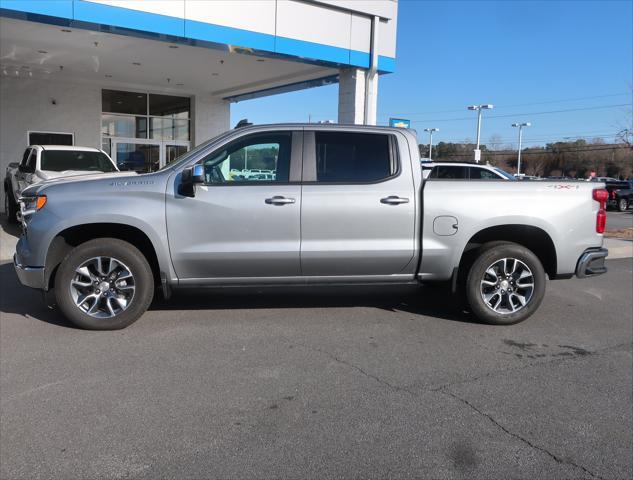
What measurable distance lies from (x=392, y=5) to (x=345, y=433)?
39.6 ft

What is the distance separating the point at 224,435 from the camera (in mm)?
3455

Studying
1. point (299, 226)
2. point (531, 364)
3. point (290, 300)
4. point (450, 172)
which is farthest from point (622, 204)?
point (299, 226)

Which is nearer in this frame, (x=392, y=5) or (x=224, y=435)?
(x=224, y=435)

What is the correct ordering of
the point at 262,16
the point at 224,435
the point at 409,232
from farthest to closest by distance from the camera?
the point at 262,16
the point at 409,232
the point at 224,435

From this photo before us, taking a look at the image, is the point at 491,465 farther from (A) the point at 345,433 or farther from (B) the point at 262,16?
(B) the point at 262,16

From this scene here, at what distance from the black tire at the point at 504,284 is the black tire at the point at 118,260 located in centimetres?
335

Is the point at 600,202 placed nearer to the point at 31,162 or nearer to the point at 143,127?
the point at 31,162

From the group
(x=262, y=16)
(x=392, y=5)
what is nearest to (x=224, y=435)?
(x=262, y=16)

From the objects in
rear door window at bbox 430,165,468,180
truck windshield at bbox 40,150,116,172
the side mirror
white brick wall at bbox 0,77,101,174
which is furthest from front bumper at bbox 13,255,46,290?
white brick wall at bbox 0,77,101,174

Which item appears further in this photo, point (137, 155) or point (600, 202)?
point (137, 155)

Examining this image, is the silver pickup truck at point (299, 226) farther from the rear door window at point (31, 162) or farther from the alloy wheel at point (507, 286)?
the rear door window at point (31, 162)

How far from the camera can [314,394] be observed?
4.07 m

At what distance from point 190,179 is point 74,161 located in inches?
332

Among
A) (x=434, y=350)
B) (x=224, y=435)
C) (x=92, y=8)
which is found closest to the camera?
(x=224, y=435)
